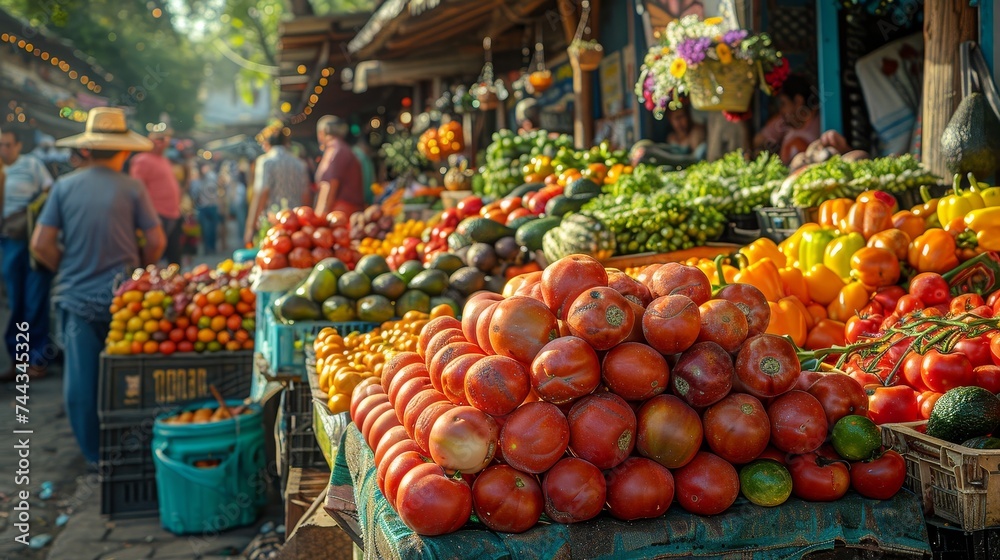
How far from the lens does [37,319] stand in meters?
8.52

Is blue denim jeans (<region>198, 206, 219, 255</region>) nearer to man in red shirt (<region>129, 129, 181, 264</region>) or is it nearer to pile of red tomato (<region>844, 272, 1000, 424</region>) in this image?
man in red shirt (<region>129, 129, 181, 264</region>)

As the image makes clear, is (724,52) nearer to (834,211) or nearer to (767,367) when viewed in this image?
(834,211)

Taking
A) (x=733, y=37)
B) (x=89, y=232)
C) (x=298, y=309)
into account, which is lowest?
(x=298, y=309)

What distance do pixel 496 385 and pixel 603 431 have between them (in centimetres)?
27

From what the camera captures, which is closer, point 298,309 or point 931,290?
point 931,290

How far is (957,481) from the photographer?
2145 mm

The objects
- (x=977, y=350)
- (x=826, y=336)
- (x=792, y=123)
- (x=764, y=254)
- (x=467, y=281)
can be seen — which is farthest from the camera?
(x=792, y=123)

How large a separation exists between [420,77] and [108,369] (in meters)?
7.99

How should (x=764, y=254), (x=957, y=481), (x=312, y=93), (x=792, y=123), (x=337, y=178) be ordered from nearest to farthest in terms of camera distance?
(x=957, y=481) < (x=764, y=254) < (x=792, y=123) < (x=337, y=178) < (x=312, y=93)

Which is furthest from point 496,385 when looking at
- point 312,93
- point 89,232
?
point 312,93

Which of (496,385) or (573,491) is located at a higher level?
(496,385)

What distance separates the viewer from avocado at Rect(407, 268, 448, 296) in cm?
474

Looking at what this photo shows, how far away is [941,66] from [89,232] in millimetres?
5595

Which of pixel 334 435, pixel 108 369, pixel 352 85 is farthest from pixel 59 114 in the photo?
pixel 334 435
